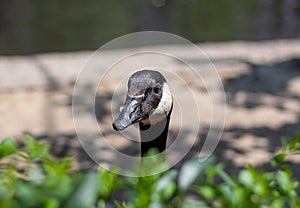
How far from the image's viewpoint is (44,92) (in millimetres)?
4773

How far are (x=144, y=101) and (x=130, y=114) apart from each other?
0.27ft

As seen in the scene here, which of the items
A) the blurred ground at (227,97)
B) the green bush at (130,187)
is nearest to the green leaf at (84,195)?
the green bush at (130,187)

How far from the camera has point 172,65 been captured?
16.4 ft

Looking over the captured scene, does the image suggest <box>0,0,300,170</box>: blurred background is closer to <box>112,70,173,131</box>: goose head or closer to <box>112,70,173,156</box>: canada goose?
<box>112,70,173,156</box>: canada goose

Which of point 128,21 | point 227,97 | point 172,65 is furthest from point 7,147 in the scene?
point 128,21

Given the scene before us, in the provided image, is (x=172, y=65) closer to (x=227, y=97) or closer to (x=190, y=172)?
(x=227, y=97)

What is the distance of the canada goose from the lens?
5.67 ft

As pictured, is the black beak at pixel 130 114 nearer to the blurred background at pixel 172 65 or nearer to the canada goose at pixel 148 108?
the canada goose at pixel 148 108

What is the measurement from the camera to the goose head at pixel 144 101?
5.64 ft

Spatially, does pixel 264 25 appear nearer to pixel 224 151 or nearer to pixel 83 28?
pixel 83 28

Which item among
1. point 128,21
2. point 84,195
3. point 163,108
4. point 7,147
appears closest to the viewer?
point 84,195

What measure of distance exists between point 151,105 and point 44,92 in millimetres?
3049

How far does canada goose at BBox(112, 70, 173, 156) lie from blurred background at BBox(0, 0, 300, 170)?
1988mm

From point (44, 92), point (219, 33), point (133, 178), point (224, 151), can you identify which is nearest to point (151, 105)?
point (133, 178)
